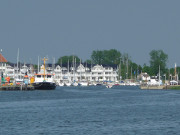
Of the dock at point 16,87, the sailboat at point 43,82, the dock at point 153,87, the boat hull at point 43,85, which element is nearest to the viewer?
the boat hull at point 43,85

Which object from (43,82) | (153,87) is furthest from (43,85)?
(153,87)

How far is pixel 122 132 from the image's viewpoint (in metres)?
46.9

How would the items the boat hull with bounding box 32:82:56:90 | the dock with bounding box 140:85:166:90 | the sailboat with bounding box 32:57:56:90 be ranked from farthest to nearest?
the dock with bounding box 140:85:166:90, the sailboat with bounding box 32:57:56:90, the boat hull with bounding box 32:82:56:90

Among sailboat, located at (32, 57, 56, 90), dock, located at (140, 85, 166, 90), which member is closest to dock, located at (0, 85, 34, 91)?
sailboat, located at (32, 57, 56, 90)

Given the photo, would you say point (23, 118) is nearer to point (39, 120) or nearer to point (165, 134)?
point (39, 120)

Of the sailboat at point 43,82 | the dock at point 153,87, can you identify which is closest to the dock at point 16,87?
the sailboat at point 43,82

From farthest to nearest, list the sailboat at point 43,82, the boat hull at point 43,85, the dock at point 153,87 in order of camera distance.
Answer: the dock at point 153,87, the sailboat at point 43,82, the boat hull at point 43,85

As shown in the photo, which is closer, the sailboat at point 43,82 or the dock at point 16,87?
the sailboat at point 43,82

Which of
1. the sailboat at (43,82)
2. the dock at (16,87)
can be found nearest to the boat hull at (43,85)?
the sailboat at (43,82)

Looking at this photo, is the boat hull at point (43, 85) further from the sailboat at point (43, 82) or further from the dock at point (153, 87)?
the dock at point (153, 87)

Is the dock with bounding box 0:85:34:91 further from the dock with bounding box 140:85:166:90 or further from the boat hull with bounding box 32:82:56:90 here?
the dock with bounding box 140:85:166:90

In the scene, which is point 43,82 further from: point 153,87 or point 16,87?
point 153,87

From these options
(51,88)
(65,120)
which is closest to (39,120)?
(65,120)

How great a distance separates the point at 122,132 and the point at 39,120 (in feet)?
40.9
